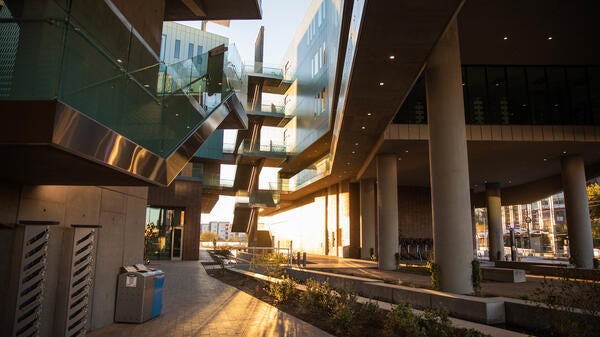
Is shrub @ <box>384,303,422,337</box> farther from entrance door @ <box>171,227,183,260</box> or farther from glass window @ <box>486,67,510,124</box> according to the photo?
entrance door @ <box>171,227,183,260</box>

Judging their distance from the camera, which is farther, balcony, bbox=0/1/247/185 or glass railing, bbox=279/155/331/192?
glass railing, bbox=279/155/331/192

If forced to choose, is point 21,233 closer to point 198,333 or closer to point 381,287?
point 198,333

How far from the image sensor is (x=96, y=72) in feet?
17.8

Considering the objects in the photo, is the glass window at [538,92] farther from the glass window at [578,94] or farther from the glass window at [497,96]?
Answer: the glass window at [497,96]

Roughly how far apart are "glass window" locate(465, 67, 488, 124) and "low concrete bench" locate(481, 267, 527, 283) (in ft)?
28.0

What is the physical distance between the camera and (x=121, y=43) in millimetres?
6969

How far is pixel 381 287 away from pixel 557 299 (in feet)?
16.7

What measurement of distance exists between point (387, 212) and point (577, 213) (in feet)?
35.5

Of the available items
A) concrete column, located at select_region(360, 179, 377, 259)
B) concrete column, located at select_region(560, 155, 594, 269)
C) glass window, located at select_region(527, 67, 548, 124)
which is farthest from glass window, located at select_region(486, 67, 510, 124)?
concrete column, located at select_region(360, 179, 377, 259)

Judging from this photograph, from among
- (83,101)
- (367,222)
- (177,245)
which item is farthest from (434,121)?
(177,245)

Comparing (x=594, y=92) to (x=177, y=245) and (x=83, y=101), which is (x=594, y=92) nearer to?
(x=83, y=101)

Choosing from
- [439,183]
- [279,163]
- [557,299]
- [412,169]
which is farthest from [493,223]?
[557,299]

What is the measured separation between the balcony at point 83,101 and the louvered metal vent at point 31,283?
832 millimetres

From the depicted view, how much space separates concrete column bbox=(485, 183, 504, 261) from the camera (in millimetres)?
35219
